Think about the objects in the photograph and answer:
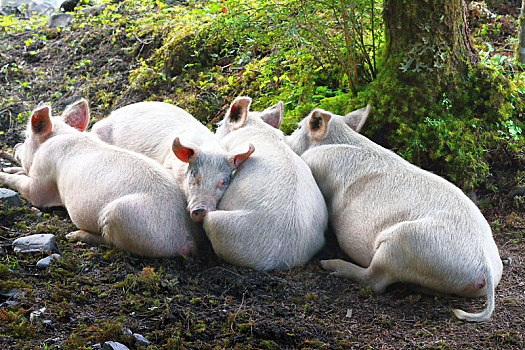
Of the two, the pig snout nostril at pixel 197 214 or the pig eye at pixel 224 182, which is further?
the pig eye at pixel 224 182

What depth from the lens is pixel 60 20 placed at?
33.4 ft

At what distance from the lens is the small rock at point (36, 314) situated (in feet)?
10.8

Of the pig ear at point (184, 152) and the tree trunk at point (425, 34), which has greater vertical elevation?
the tree trunk at point (425, 34)

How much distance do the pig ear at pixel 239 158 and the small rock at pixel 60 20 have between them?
664 cm

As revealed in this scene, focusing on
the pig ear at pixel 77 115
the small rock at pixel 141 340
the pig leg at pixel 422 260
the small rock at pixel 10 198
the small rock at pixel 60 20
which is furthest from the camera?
the small rock at pixel 60 20

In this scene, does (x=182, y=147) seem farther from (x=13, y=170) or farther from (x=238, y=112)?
(x=13, y=170)

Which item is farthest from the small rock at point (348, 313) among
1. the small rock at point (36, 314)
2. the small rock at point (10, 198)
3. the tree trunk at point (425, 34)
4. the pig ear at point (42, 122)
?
the pig ear at point (42, 122)

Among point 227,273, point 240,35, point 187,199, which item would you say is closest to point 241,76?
point 240,35

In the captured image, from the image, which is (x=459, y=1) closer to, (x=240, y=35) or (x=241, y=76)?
(x=240, y=35)

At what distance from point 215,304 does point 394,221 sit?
1514mm

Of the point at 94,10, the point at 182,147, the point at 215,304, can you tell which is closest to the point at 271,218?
the point at 215,304

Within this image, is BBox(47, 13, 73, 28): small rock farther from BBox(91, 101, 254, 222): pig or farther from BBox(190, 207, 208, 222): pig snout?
BBox(190, 207, 208, 222): pig snout

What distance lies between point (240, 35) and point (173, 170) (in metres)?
2.05

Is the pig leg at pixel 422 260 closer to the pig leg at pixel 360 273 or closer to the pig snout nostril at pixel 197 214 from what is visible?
the pig leg at pixel 360 273
